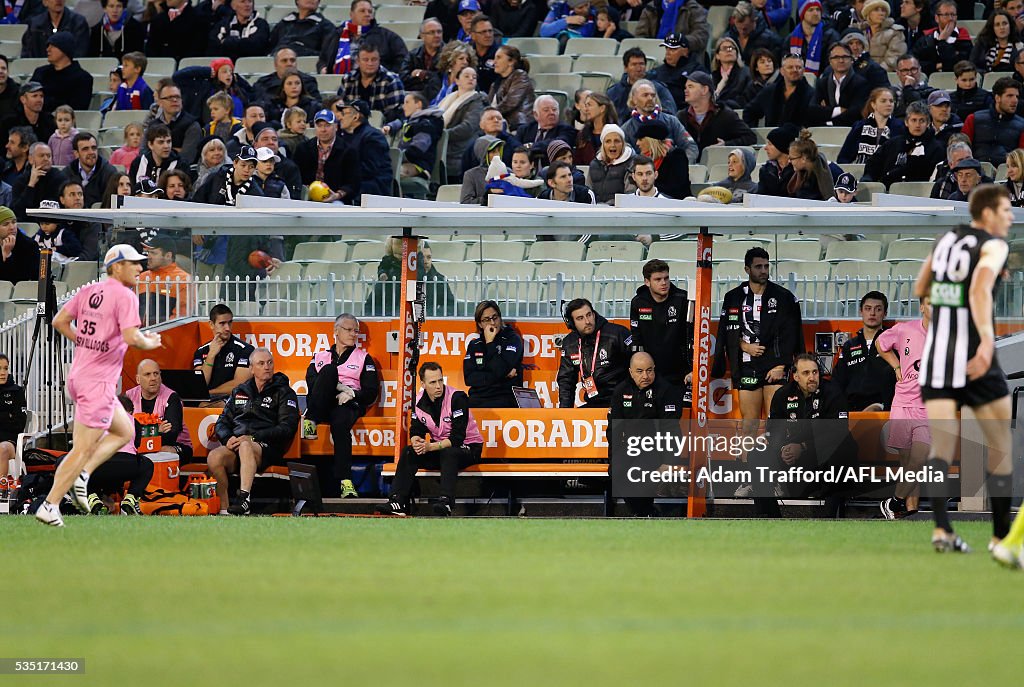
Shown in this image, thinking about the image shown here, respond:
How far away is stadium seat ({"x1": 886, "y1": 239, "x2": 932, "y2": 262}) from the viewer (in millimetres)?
16422

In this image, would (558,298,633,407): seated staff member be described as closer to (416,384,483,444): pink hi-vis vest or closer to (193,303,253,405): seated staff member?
(416,384,483,444): pink hi-vis vest

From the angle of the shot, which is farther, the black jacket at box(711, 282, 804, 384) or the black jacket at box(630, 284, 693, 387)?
the black jacket at box(630, 284, 693, 387)

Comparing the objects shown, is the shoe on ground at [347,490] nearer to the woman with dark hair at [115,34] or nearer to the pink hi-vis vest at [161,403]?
the pink hi-vis vest at [161,403]

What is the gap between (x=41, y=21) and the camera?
25.1 metres

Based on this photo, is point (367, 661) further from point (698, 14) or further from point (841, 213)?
point (698, 14)

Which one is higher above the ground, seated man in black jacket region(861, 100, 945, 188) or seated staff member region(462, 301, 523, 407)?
seated man in black jacket region(861, 100, 945, 188)

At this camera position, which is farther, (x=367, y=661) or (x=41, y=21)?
(x=41, y=21)

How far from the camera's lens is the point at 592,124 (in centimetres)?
1895

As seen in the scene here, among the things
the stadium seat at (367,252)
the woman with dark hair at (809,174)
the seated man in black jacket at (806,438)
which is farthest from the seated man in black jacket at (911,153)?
the stadium seat at (367,252)

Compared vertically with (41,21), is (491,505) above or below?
below

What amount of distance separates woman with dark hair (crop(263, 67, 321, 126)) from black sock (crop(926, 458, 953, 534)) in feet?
41.7

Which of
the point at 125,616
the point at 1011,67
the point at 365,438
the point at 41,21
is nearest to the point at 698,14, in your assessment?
the point at 1011,67

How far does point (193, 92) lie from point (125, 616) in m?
16.3

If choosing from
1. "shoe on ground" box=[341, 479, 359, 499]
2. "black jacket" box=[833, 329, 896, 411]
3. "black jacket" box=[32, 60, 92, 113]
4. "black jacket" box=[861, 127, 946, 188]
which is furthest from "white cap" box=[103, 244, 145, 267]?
"black jacket" box=[32, 60, 92, 113]
